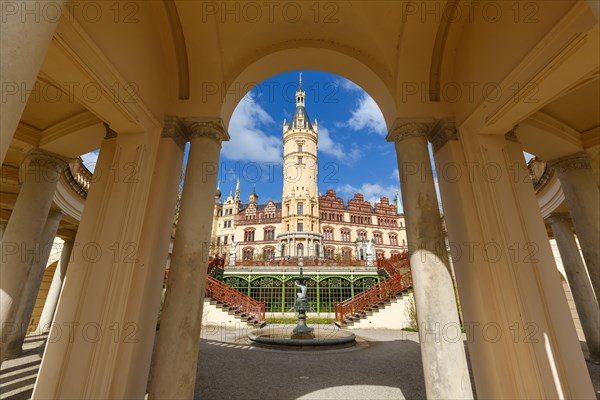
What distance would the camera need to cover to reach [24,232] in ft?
16.6

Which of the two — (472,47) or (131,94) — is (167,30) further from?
(472,47)

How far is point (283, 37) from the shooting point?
4.14m

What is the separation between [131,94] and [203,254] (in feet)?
6.55

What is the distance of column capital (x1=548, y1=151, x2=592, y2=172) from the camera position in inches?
212

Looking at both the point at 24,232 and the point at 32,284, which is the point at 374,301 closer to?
the point at 32,284

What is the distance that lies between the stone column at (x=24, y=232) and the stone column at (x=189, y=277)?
12.2ft

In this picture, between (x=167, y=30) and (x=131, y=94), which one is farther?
(x=167, y=30)

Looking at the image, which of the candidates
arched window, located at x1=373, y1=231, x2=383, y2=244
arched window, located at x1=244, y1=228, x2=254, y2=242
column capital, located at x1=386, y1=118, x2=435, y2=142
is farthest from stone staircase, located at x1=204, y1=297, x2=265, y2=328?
arched window, located at x1=373, y1=231, x2=383, y2=244

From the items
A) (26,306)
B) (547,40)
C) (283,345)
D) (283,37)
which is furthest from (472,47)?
(26,306)

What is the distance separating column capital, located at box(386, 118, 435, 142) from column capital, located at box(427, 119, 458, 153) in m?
0.10

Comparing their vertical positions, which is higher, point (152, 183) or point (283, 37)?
point (283, 37)

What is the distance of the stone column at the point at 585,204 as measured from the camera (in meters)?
5.38

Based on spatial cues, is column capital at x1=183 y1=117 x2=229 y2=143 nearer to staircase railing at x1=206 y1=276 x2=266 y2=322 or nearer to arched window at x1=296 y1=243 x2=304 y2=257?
staircase railing at x1=206 y1=276 x2=266 y2=322

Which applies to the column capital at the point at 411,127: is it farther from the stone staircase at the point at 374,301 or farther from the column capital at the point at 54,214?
the stone staircase at the point at 374,301
